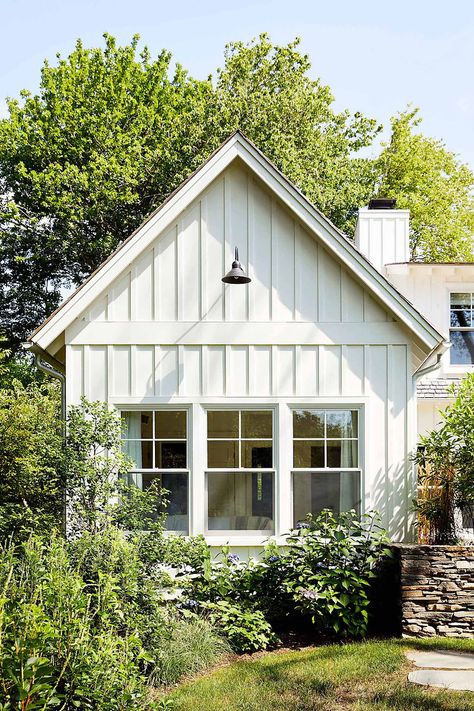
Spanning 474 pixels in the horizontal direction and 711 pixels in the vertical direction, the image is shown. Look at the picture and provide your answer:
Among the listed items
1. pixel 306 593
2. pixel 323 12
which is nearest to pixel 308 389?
pixel 306 593

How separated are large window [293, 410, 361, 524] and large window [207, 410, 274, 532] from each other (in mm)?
343

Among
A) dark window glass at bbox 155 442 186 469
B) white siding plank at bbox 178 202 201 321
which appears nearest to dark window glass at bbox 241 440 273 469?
dark window glass at bbox 155 442 186 469

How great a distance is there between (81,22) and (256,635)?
22400mm

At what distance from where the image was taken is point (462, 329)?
14.9m

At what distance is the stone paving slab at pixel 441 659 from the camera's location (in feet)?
21.6

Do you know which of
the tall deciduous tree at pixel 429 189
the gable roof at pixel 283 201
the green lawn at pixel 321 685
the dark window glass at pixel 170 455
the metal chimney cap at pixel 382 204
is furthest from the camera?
the tall deciduous tree at pixel 429 189

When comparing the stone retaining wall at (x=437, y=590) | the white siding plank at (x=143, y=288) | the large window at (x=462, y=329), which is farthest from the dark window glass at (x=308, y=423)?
the large window at (x=462, y=329)

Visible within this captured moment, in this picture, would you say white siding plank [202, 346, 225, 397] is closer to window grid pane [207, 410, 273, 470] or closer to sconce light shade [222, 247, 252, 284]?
window grid pane [207, 410, 273, 470]

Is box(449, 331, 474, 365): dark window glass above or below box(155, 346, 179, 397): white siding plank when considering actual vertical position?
above

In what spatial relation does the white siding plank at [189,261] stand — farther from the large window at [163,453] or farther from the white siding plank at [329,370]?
the white siding plank at [329,370]

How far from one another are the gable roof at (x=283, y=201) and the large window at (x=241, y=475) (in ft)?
6.65

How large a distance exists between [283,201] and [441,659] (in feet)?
17.2

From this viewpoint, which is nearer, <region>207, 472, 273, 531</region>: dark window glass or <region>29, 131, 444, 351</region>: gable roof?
<region>29, 131, 444, 351</region>: gable roof

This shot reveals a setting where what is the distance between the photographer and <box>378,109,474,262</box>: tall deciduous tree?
1073 inches
